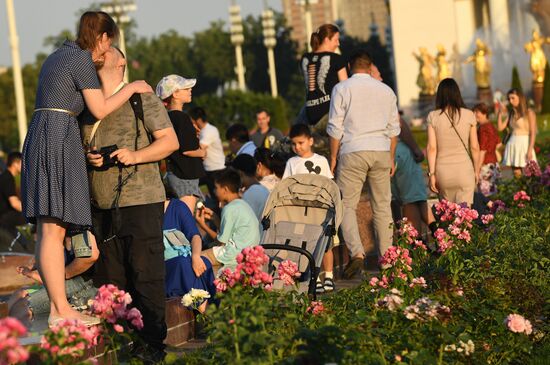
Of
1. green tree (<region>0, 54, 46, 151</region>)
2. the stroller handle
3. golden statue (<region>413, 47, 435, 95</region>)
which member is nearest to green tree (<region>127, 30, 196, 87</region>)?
green tree (<region>0, 54, 46, 151</region>)

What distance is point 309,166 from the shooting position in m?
11.6

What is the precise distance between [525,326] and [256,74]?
89215 mm

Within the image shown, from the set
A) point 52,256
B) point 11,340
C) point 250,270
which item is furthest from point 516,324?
point 11,340

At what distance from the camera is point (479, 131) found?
17094mm

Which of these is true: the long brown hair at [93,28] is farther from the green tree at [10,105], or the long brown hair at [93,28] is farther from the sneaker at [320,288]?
the green tree at [10,105]

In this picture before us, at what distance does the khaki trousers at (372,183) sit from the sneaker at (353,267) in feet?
0.76

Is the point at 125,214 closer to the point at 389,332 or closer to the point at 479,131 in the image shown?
the point at 389,332

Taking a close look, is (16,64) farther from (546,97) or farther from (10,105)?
(10,105)

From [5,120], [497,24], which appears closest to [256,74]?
[5,120]

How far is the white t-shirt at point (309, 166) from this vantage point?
11555 mm

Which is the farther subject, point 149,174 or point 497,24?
point 497,24

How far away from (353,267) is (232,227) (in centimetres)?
121

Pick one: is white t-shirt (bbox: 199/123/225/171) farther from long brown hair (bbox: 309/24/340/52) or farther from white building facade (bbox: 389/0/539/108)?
white building facade (bbox: 389/0/539/108)

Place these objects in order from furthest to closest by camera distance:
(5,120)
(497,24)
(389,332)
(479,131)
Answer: (5,120) < (497,24) < (479,131) < (389,332)
